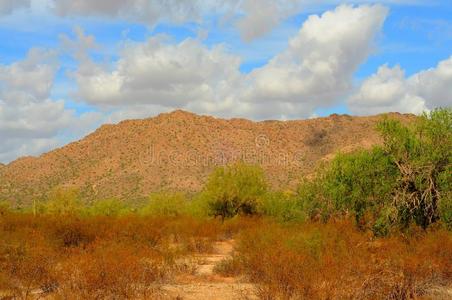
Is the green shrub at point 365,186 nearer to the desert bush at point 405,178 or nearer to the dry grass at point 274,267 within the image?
the desert bush at point 405,178

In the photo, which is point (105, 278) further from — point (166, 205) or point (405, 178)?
point (166, 205)

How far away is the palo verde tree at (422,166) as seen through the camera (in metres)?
19.5

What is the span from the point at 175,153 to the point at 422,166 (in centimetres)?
9145

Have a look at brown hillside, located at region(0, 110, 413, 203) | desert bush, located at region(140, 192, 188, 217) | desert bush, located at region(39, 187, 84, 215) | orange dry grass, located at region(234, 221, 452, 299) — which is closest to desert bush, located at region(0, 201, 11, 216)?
orange dry grass, located at region(234, 221, 452, 299)

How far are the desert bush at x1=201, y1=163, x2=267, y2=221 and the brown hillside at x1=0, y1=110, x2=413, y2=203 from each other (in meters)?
54.7

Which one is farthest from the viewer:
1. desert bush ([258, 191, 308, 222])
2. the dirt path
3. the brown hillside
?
the brown hillside

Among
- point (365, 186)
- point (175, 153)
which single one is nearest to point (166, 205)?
point (365, 186)

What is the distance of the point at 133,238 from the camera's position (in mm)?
23047

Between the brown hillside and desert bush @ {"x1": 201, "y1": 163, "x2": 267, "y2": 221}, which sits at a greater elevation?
the brown hillside

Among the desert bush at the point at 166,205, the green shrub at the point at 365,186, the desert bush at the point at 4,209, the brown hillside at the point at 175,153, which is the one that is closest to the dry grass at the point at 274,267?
the green shrub at the point at 365,186

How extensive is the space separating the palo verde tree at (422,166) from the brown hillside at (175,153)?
247 feet

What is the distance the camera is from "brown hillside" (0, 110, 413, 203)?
10188 cm

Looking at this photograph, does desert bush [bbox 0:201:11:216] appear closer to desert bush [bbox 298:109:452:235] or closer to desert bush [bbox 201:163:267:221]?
desert bush [bbox 298:109:452:235]

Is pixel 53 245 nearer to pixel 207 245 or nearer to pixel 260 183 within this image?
pixel 207 245
